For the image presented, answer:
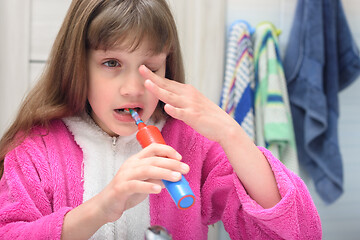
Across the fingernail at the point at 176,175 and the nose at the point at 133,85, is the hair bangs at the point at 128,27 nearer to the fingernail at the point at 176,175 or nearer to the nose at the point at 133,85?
the nose at the point at 133,85

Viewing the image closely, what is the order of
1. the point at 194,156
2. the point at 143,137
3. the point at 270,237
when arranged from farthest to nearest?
the point at 194,156, the point at 270,237, the point at 143,137

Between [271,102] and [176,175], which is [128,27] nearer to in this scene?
[176,175]

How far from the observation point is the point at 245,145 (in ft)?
2.40

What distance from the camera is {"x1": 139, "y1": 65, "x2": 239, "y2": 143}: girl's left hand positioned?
0.71 metres

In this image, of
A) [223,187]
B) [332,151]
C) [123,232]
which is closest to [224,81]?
[332,151]

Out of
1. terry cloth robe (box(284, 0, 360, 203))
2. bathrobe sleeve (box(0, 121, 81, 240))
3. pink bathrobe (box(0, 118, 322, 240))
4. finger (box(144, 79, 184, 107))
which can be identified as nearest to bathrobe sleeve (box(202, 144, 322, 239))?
pink bathrobe (box(0, 118, 322, 240))

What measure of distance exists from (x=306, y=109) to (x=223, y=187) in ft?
1.91

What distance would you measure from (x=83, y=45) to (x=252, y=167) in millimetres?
370

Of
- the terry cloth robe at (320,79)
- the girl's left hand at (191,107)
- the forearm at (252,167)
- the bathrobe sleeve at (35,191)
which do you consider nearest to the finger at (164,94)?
the girl's left hand at (191,107)

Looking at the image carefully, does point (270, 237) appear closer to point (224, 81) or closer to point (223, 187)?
point (223, 187)

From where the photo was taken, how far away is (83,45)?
738 millimetres

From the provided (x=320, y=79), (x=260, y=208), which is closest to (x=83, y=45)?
(x=260, y=208)

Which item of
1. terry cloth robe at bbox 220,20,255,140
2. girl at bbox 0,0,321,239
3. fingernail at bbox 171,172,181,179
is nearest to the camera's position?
fingernail at bbox 171,172,181,179

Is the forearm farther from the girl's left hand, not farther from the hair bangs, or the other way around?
the hair bangs
